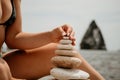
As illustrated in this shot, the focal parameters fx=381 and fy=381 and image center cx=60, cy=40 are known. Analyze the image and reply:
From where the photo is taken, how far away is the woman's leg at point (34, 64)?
1794 millimetres

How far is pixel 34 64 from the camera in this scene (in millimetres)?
1808

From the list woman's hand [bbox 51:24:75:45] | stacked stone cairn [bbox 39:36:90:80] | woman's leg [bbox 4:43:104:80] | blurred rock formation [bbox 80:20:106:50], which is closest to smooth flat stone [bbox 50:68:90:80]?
stacked stone cairn [bbox 39:36:90:80]

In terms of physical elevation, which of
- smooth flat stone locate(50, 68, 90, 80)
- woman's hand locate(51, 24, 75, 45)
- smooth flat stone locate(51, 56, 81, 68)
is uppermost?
woman's hand locate(51, 24, 75, 45)

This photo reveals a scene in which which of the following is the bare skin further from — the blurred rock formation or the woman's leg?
the blurred rock formation

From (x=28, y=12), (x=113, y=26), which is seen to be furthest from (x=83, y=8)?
(x=28, y=12)

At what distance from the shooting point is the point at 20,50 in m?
1.88

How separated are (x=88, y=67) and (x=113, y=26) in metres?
7.39

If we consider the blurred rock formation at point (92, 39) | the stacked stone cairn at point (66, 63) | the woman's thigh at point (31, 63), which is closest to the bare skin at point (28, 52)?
the woman's thigh at point (31, 63)

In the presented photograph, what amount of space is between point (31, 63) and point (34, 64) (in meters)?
0.02

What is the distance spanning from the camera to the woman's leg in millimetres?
1794

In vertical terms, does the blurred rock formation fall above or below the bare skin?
below

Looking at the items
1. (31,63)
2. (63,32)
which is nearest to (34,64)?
(31,63)

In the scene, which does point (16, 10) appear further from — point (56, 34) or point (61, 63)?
point (61, 63)

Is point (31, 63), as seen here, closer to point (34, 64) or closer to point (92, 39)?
point (34, 64)
